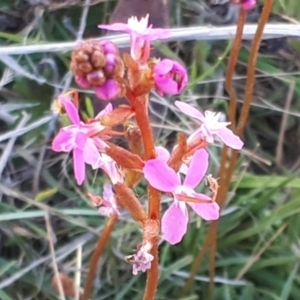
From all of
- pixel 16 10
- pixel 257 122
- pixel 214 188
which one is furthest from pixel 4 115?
pixel 214 188

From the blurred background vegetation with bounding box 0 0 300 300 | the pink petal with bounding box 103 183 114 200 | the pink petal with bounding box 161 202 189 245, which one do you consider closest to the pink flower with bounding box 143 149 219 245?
the pink petal with bounding box 161 202 189 245

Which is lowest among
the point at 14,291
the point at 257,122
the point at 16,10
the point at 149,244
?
the point at 14,291

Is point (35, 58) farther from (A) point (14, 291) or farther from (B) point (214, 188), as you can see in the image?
(B) point (214, 188)

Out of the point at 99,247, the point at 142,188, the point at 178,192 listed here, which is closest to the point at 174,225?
the point at 178,192

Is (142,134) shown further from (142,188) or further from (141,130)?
(142,188)

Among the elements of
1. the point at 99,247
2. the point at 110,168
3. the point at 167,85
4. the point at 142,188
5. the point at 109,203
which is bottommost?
the point at 142,188

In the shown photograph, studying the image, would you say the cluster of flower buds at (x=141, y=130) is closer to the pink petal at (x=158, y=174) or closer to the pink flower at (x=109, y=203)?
the pink petal at (x=158, y=174)
